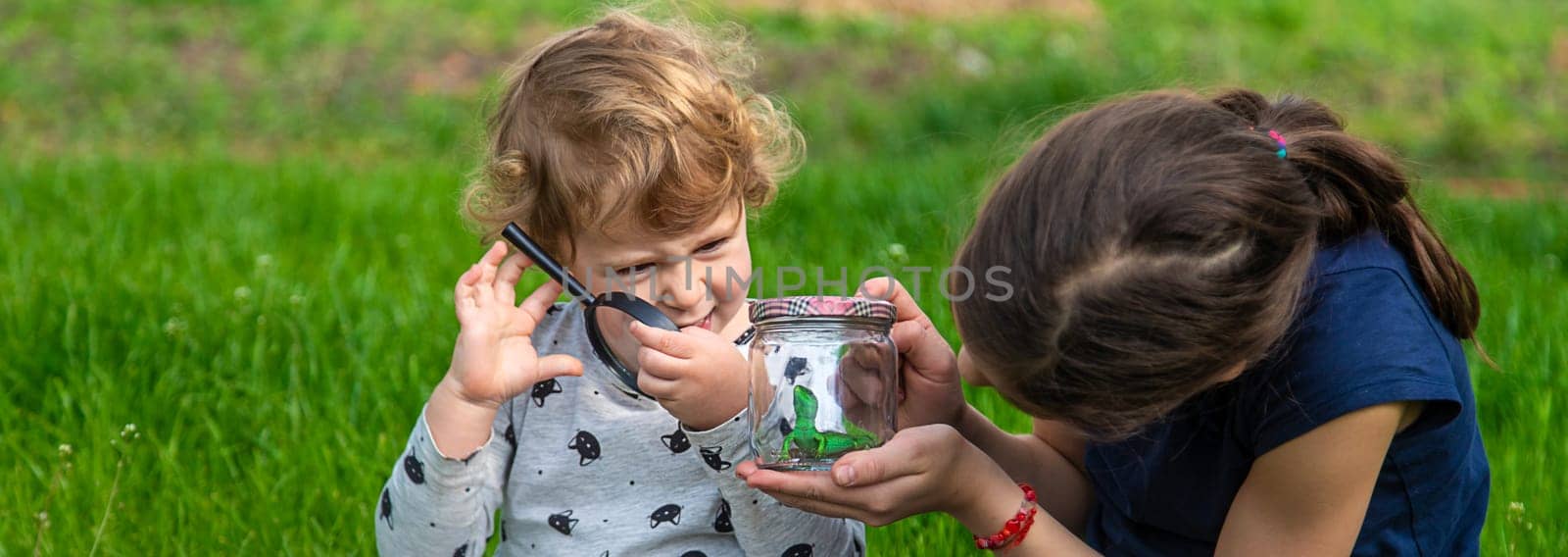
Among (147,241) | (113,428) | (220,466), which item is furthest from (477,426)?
(147,241)

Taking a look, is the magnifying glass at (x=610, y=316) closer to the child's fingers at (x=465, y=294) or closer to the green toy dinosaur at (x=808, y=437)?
the child's fingers at (x=465, y=294)

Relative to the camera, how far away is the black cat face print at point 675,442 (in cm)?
211

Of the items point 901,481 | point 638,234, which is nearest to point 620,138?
point 638,234

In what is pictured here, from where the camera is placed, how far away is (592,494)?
210cm

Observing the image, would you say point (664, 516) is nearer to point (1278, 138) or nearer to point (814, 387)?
point (814, 387)

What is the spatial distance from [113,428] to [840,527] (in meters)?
1.58

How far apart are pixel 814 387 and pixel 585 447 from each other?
0.44 meters

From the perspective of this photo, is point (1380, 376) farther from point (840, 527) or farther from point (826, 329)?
point (840, 527)

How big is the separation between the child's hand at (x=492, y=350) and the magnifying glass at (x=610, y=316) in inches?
2.6

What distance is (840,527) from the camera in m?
2.15

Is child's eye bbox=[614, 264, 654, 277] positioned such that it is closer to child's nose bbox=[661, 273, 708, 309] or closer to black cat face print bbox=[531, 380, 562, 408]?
child's nose bbox=[661, 273, 708, 309]

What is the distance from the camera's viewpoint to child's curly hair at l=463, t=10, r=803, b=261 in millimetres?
1991

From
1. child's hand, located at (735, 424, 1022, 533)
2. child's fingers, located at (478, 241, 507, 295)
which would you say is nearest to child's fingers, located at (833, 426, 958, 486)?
child's hand, located at (735, 424, 1022, 533)

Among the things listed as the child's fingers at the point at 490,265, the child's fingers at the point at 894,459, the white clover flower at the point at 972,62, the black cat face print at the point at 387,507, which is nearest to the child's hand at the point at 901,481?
the child's fingers at the point at 894,459
